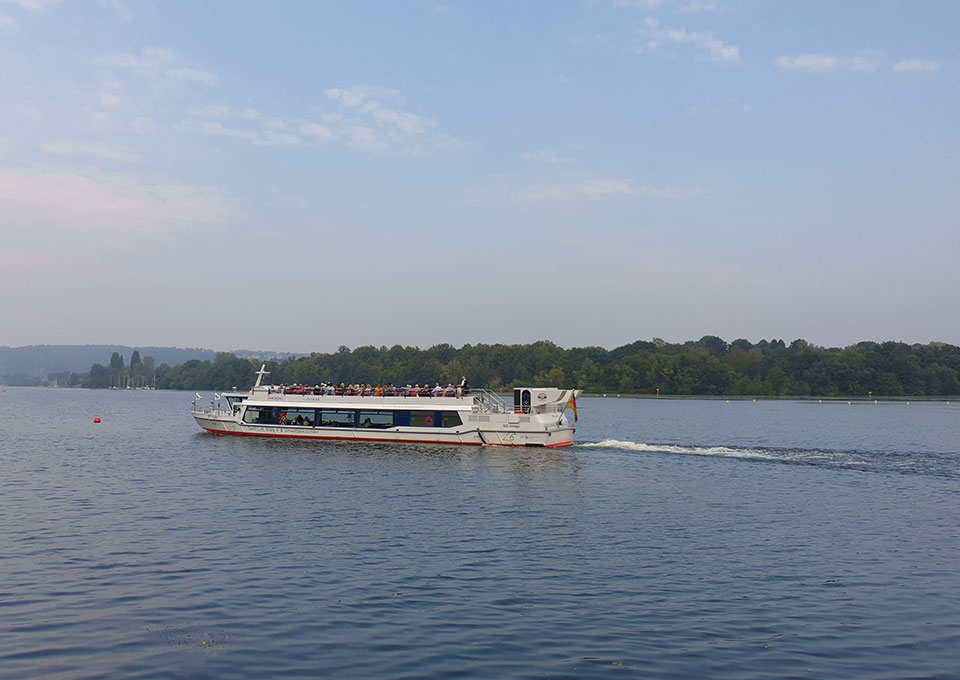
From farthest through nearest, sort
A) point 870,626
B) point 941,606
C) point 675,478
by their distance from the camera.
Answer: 1. point 675,478
2. point 941,606
3. point 870,626

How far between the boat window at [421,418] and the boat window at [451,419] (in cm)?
110

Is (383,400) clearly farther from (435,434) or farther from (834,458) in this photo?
(834,458)

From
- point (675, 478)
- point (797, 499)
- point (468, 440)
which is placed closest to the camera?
point (797, 499)

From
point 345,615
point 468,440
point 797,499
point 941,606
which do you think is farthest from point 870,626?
point 468,440

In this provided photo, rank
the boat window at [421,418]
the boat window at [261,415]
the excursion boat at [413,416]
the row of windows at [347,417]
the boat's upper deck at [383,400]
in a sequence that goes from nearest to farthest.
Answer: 1. the excursion boat at [413,416]
2. the boat's upper deck at [383,400]
3. the row of windows at [347,417]
4. the boat window at [421,418]
5. the boat window at [261,415]

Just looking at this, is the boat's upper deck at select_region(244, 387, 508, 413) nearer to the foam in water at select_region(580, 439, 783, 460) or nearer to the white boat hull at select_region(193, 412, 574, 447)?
the white boat hull at select_region(193, 412, 574, 447)

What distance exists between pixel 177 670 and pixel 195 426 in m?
93.3

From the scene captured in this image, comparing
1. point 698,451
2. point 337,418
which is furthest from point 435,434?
point 698,451

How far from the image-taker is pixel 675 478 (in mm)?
49594

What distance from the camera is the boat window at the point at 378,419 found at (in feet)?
234

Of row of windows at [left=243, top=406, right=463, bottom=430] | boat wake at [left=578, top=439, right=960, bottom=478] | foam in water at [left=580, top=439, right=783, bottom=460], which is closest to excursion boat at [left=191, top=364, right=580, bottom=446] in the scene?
row of windows at [left=243, top=406, right=463, bottom=430]

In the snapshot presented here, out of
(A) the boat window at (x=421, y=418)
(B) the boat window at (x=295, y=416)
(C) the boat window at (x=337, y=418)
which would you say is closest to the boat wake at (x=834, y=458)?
(A) the boat window at (x=421, y=418)

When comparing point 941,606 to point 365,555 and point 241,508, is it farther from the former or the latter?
point 241,508

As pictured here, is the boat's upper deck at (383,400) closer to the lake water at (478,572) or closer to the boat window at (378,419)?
the boat window at (378,419)
